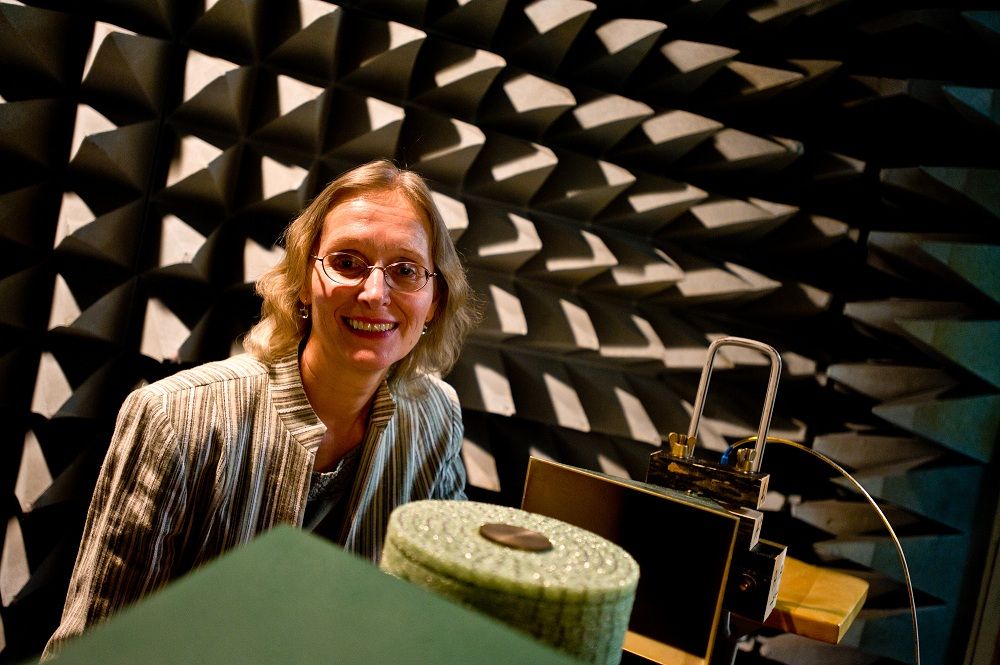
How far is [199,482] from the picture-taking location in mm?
1239

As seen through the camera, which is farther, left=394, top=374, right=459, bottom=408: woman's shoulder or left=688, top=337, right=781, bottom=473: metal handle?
left=394, top=374, right=459, bottom=408: woman's shoulder

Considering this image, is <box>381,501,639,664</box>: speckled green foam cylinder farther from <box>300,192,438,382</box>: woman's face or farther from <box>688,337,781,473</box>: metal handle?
<box>300,192,438,382</box>: woman's face

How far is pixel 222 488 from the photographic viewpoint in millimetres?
1237

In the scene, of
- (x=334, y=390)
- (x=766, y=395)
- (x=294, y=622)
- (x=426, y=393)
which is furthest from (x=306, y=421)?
(x=294, y=622)

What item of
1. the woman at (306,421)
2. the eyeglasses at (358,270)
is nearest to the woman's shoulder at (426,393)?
the woman at (306,421)

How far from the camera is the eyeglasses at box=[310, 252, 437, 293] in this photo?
1.34 metres

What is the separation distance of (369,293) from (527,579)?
857 mm

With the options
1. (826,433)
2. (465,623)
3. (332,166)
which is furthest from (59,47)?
(826,433)

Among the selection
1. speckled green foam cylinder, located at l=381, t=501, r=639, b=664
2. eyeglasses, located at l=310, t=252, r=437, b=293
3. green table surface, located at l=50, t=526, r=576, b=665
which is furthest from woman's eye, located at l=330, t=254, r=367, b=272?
green table surface, located at l=50, t=526, r=576, b=665

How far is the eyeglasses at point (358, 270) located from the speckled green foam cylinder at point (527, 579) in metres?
0.79

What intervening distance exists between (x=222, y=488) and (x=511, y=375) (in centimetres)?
129

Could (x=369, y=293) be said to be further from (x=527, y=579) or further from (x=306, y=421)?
(x=527, y=579)

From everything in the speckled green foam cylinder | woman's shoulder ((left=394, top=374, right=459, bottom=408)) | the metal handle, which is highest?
the metal handle

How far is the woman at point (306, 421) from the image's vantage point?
1.20 m
